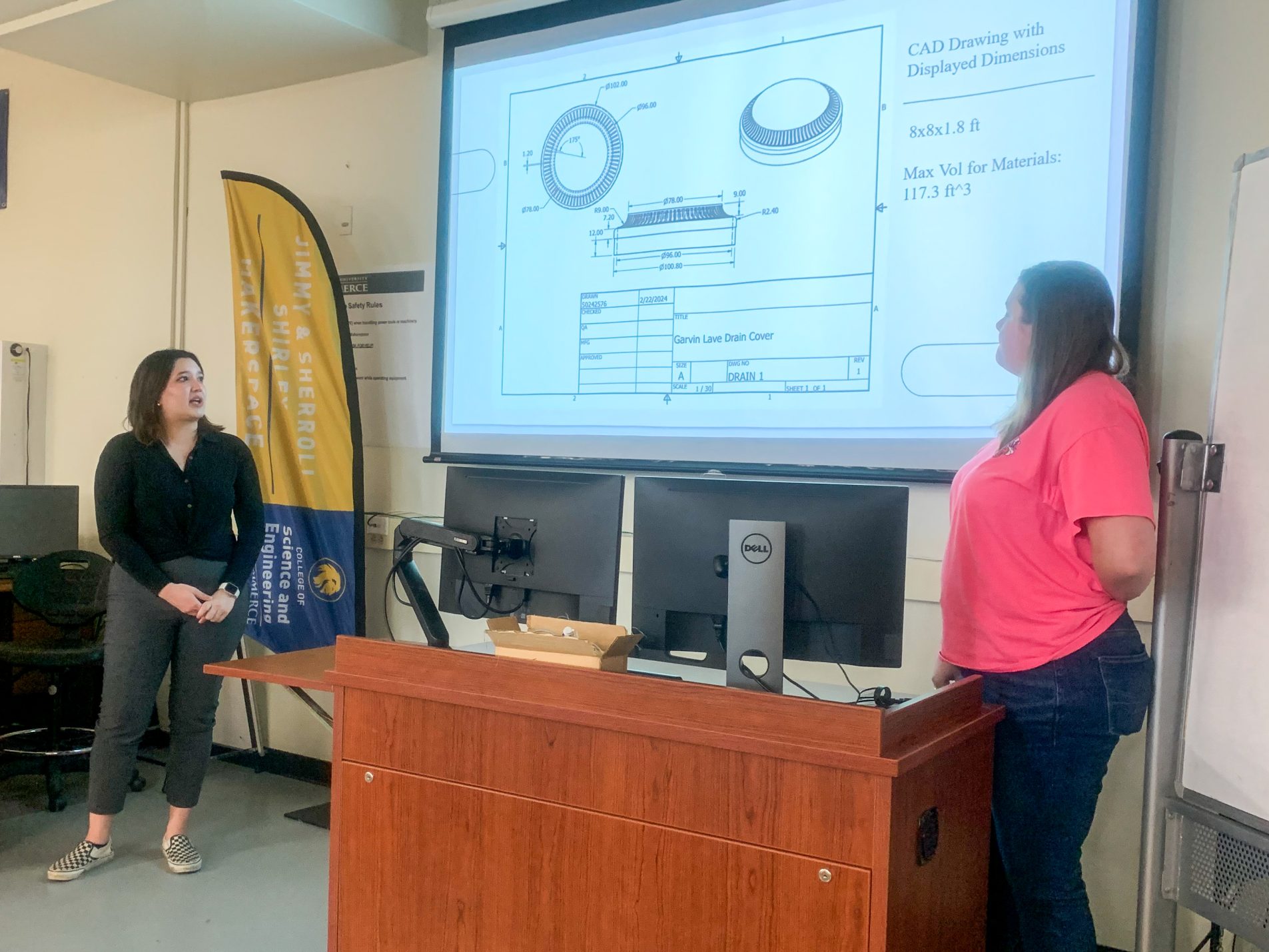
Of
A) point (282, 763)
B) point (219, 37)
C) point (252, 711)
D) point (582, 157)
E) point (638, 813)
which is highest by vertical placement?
point (219, 37)

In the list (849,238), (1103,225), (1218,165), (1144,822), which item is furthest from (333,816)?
(1218,165)

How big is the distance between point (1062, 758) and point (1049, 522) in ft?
1.27

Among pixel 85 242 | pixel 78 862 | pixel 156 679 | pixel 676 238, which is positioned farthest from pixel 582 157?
pixel 85 242

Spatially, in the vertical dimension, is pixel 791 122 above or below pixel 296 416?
above

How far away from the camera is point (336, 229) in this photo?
3.75 metres

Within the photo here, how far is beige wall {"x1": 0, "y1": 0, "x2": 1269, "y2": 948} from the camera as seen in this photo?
2.29 meters

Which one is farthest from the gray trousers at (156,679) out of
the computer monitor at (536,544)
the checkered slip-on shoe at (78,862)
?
the computer monitor at (536,544)

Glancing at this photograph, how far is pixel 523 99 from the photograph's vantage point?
3.27m

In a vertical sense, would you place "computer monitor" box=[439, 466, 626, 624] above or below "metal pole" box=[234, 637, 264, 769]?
above

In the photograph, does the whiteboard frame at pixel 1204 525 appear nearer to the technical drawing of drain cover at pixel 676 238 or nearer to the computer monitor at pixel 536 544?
the computer monitor at pixel 536 544

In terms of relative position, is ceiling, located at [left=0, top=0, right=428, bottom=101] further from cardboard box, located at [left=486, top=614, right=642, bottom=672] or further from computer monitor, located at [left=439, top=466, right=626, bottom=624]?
cardboard box, located at [left=486, top=614, right=642, bottom=672]

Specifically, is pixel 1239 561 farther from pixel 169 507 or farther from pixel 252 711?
pixel 252 711

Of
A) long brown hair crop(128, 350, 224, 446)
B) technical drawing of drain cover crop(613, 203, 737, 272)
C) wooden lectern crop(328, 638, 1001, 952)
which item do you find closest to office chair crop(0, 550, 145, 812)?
long brown hair crop(128, 350, 224, 446)

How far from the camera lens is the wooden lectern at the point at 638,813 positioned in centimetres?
146
